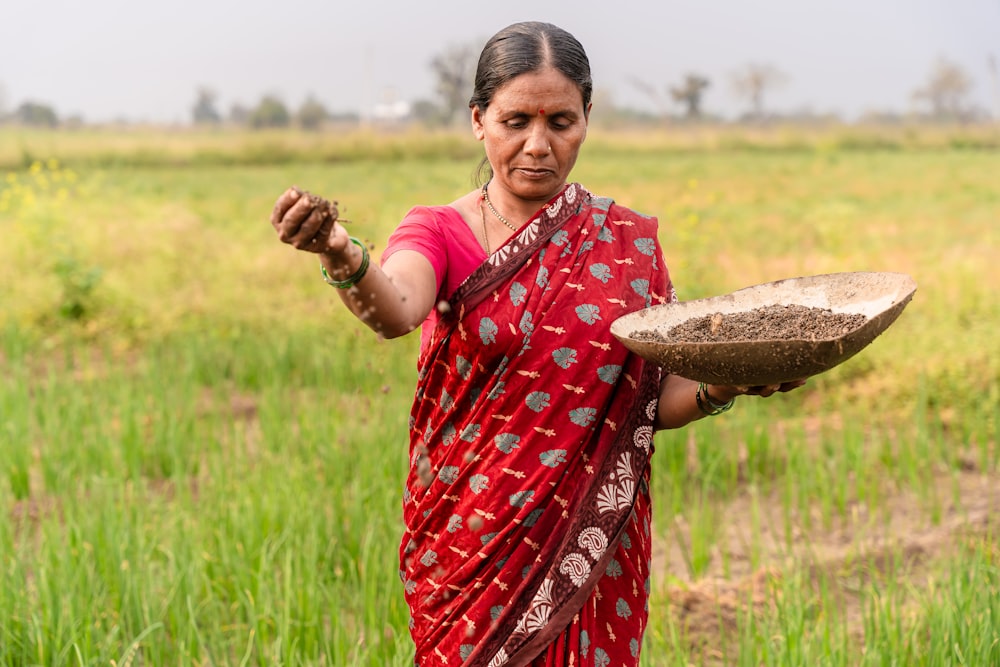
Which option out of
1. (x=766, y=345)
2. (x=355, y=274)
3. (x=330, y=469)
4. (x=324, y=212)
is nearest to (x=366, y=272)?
(x=355, y=274)

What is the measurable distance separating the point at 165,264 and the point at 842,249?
6.01 metres

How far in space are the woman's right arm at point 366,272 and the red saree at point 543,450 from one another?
144 mm

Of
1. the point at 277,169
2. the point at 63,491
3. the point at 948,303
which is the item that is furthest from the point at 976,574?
the point at 277,169

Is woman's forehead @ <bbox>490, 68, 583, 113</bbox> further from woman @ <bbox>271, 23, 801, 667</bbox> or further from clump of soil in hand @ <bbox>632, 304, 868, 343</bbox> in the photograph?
clump of soil in hand @ <bbox>632, 304, 868, 343</bbox>

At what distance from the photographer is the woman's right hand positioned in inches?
53.1

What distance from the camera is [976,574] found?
283cm

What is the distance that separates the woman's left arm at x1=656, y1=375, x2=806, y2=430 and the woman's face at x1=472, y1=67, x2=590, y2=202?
0.47m

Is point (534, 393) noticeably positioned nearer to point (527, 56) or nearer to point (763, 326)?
point (763, 326)

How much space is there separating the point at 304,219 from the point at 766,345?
77 cm

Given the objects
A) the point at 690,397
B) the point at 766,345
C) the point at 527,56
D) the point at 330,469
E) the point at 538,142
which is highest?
the point at 527,56

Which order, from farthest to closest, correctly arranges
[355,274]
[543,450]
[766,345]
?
1. [543,450]
2. [766,345]
3. [355,274]

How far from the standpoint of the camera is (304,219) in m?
1.37

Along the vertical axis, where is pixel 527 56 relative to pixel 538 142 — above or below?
above

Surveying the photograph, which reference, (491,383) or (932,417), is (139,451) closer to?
(491,383)
